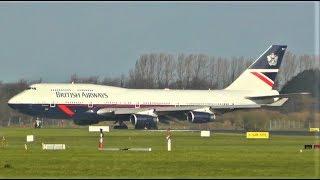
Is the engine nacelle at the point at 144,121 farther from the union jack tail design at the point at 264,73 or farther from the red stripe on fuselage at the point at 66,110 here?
the union jack tail design at the point at 264,73

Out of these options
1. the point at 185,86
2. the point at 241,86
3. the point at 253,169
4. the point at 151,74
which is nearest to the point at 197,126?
the point at 241,86

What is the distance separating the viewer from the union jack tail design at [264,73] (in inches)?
4186

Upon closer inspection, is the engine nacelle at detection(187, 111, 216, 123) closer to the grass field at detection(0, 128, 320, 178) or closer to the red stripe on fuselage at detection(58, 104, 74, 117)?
the red stripe on fuselage at detection(58, 104, 74, 117)

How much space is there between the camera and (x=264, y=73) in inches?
4215

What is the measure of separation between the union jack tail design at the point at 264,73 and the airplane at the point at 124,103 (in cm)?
378

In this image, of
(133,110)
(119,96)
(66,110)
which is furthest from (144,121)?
(66,110)

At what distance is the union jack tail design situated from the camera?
10631cm

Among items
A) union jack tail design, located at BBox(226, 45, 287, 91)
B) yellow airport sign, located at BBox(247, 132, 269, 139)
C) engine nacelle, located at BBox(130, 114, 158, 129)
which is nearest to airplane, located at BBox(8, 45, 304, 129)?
engine nacelle, located at BBox(130, 114, 158, 129)

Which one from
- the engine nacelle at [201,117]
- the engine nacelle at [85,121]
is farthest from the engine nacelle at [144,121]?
the engine nacelle at [85,121]

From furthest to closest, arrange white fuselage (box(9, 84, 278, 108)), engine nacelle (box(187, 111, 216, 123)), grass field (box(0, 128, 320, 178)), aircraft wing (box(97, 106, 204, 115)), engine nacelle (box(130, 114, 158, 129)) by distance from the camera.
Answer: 1. aircraft wing (box(97, 106, 204, 115))
2. white fuselage (box(9, 84, 278, 108))
3. engine nacelle (box(187, 111, 216, 123))
4. engine nacelle (box(130, 114, 158, 129))
5. grass field (box(0, 128, 320, 178))

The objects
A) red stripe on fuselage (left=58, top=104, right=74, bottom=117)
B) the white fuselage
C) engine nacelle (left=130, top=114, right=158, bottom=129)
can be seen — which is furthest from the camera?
the white fuselage

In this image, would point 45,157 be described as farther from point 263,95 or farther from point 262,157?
point 263,95

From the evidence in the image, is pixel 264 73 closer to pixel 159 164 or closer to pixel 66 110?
pixel 66 110

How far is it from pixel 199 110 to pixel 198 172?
205 feet
